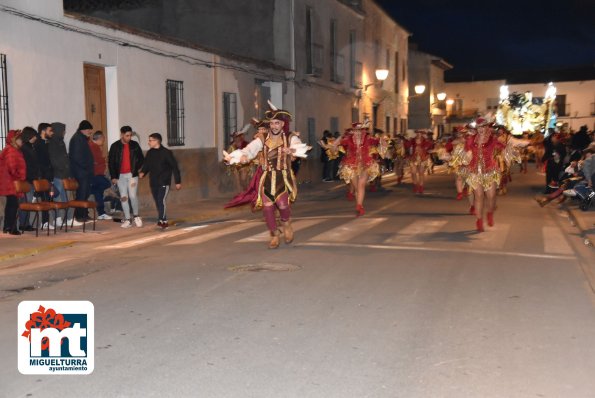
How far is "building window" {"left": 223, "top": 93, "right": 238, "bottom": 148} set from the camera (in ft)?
71.4

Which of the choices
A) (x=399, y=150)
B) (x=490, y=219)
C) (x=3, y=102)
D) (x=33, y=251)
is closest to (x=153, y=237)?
(x=33, y=251)

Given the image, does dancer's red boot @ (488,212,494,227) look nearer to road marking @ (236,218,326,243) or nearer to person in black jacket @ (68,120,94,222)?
road marking @ (236,218,326,243)

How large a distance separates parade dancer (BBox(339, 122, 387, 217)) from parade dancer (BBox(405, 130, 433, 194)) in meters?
6.07

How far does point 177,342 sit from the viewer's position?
5.62 meters

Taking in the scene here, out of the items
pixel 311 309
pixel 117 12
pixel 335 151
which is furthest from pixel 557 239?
pixel 117 12

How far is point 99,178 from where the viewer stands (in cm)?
1460

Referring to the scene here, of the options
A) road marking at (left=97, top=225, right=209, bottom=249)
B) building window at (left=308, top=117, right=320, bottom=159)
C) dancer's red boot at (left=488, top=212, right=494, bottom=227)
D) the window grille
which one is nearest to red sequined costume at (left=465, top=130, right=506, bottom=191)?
dancer's red boot at (left=488, top=212, right=494, bottom=227)

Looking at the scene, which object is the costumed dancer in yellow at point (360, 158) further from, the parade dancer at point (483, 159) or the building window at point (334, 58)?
the building window at point (334, 58)

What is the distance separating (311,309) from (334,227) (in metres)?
6.17

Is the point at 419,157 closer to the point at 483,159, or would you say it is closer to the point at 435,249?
the point at 483,159

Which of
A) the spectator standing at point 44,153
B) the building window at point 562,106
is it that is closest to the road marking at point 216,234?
the spectator standing at point 44,153

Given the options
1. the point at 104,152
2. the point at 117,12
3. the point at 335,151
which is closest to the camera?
the point at 335,151

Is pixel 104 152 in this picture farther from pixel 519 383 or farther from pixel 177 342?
pixel 519 383

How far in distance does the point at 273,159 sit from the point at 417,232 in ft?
10.3
